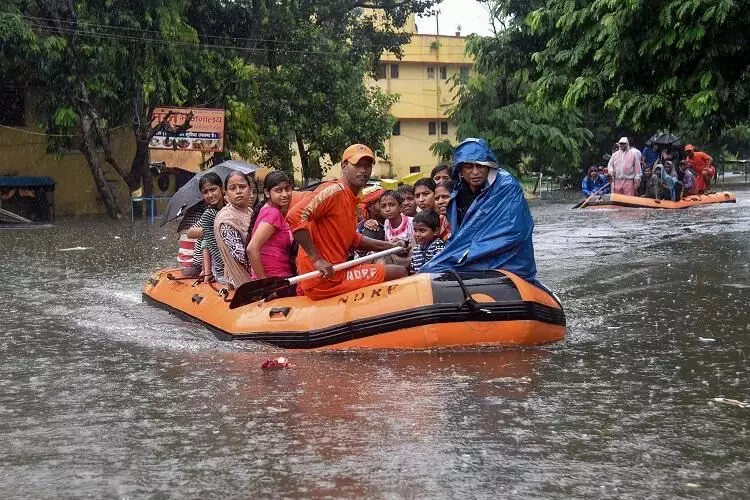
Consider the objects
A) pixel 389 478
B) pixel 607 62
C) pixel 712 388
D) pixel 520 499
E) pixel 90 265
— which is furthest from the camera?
pixel 90 265

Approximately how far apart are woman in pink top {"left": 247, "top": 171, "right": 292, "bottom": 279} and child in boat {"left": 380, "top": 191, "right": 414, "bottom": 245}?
0.99m

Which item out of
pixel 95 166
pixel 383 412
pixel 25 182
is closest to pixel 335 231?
pixel 383 412

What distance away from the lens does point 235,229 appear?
898 cm

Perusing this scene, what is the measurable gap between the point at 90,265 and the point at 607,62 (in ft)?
25.1

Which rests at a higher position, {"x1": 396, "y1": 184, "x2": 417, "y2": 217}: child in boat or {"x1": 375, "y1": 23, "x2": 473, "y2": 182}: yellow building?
{"x1": 375, "y1": 23, "x2": 473, "y2": 182}: yellow building

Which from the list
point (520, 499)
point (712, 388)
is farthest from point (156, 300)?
point (520, 499)

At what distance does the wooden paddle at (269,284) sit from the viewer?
7.88 metres

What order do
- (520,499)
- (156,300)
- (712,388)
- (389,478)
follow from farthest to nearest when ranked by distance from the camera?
(156,300) → (712,388) → (389,478) → (520,499)

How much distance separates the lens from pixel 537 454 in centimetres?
491

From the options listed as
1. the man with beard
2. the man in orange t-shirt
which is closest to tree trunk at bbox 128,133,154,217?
the man with beard

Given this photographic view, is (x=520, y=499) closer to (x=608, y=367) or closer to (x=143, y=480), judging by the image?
(x=143, y=480)

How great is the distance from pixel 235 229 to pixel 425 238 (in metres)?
1.63

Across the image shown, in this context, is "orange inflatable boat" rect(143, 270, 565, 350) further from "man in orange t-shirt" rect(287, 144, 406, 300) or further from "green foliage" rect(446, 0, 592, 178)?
"green foliage" rect(446, 0, 592, 178)

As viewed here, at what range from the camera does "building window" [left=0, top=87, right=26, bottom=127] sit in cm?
2966
